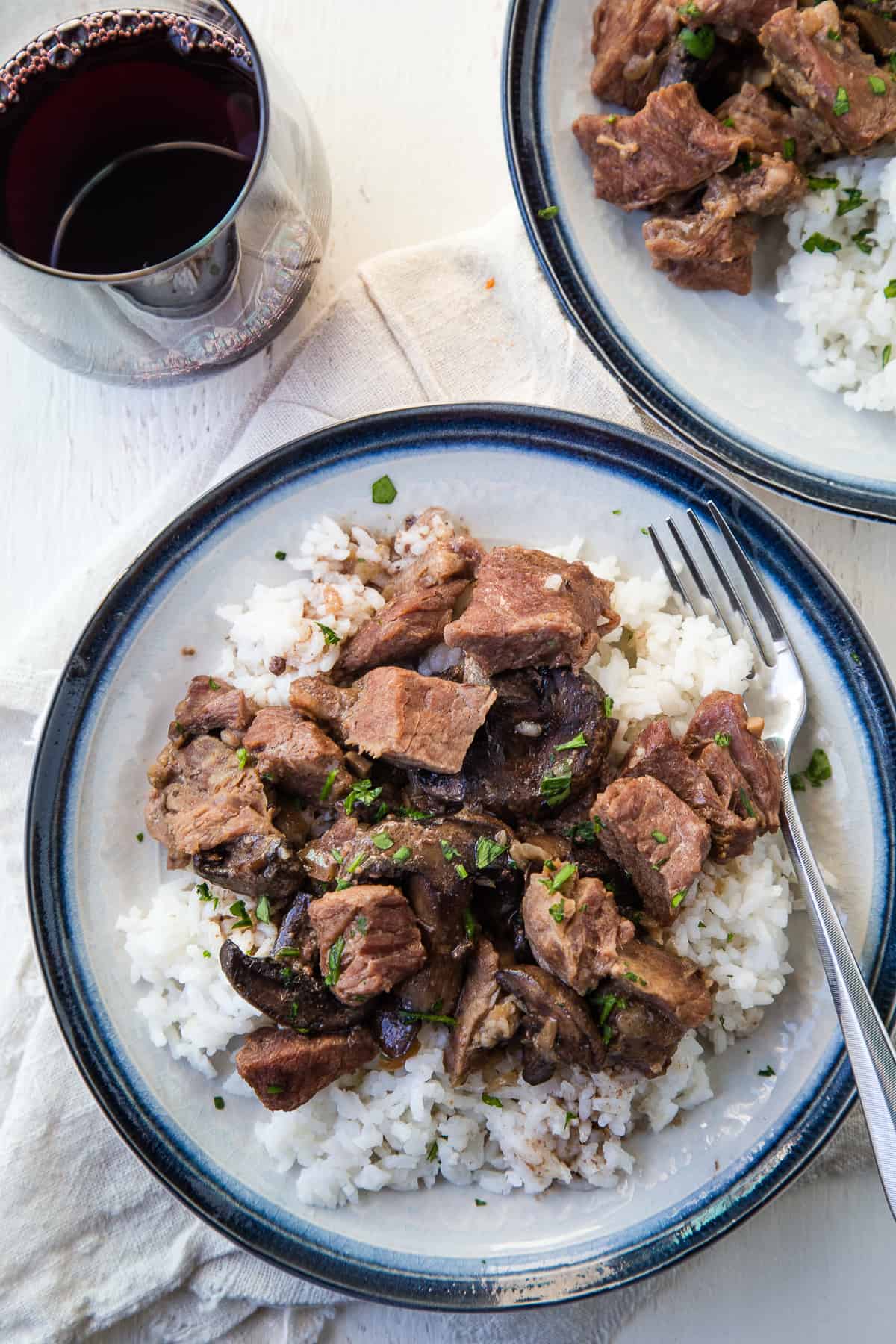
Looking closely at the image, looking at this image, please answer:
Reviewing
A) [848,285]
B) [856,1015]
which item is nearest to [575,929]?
[856,1015]

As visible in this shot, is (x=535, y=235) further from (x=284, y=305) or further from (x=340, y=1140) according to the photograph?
(x=340, y=1140)

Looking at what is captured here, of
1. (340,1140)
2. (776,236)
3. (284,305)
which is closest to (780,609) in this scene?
(776,236)

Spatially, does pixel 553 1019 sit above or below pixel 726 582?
below

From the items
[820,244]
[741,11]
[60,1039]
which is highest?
[741,11]

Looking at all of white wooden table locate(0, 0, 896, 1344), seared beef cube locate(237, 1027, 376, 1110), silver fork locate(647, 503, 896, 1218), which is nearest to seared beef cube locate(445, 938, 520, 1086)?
seared beef cube locate(237, 1027, 376, 1110)

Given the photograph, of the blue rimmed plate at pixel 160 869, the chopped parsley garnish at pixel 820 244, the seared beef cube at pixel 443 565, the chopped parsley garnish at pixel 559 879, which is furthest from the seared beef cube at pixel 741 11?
the chopped parsley garnish at pixel 559 879

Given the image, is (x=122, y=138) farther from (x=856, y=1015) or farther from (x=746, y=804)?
(x=856, y=1015)

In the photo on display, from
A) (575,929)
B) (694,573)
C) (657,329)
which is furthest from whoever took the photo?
(657,329)
